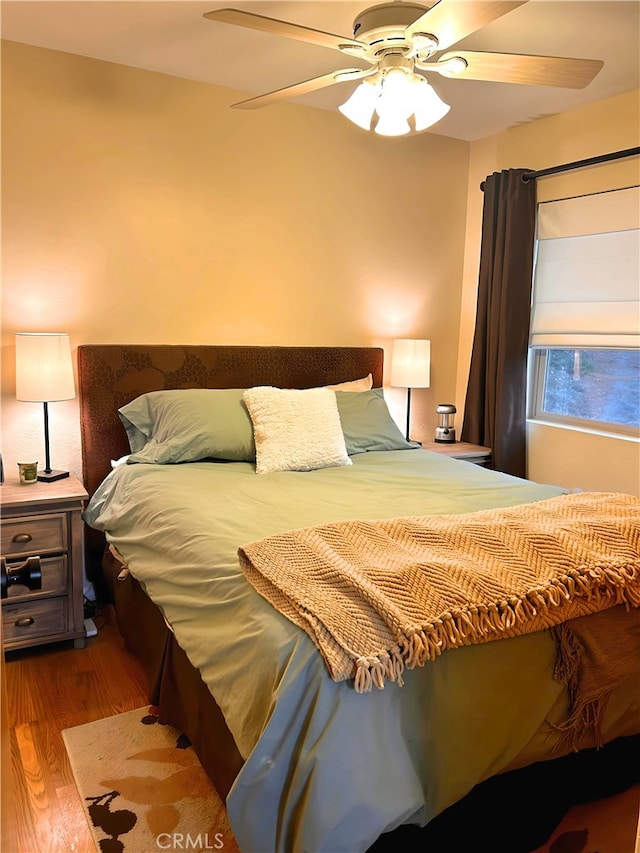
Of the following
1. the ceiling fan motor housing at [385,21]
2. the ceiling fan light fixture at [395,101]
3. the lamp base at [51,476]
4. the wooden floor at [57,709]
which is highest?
the ceiling fan motor housing at [385,21]

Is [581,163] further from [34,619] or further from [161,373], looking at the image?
[34,619]

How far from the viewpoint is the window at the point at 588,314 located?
3.12 metres

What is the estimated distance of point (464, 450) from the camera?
3.59m

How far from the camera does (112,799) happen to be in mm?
1757

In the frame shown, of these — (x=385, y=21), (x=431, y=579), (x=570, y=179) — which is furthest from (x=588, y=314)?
(x=431, y=579)

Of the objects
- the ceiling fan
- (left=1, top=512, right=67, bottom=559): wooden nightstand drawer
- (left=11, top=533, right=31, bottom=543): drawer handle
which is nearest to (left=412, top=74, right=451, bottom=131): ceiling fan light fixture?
the ceiling fan

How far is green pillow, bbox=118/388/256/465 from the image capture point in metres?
2.74

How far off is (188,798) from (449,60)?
2.32 m

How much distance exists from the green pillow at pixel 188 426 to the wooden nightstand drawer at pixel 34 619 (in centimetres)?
67

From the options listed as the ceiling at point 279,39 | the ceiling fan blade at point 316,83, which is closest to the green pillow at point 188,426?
the ceiling fan blade at point 316,83

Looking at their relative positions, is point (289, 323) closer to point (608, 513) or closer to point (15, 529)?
point (15, 529)

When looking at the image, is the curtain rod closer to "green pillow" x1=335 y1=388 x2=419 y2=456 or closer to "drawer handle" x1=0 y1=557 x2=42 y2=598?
"green pillow" x1=335 y1=388 x2=419 y2=456

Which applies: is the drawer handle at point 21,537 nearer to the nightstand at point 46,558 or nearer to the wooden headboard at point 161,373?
the nightstand at point 46,558

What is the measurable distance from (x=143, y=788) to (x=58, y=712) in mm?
529
